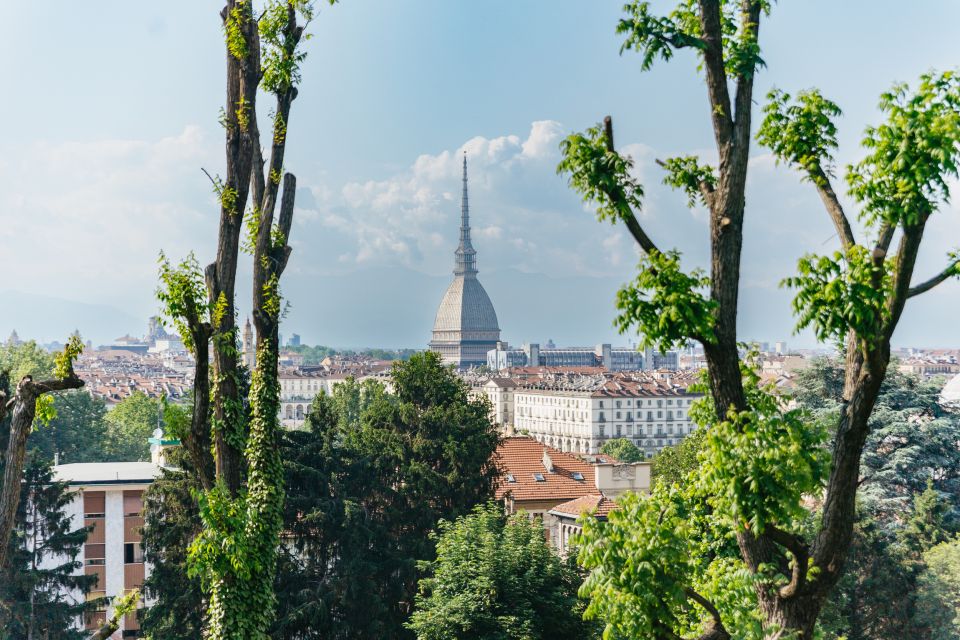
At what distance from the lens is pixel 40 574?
27.2m

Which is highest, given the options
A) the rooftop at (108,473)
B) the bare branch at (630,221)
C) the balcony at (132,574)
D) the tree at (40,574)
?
the bare branch at (630,221)

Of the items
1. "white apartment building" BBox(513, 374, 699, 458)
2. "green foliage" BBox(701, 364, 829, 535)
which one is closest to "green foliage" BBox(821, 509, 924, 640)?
"green foliage" BBox(701, 364, 829, 535)

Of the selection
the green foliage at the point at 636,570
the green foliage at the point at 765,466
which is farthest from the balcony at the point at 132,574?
the green foliage at the point at 765,466

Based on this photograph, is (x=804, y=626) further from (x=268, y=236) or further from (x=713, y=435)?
(x=268, y=236)

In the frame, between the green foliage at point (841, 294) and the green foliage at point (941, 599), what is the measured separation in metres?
24.3

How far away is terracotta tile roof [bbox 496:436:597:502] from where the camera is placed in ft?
116

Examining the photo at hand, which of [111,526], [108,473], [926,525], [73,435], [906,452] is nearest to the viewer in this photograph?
[926,525]

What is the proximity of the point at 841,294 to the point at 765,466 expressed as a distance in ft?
3.03

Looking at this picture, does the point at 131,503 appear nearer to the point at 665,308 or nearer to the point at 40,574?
the point at 40,574

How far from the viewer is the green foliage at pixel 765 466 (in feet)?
17.7

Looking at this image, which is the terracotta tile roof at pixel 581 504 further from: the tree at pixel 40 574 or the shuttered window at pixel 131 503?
the tree at pixel 40 574

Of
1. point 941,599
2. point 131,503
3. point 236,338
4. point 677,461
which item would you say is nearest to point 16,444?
point 236,338

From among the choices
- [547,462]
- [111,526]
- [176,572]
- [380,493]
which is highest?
[380,493]

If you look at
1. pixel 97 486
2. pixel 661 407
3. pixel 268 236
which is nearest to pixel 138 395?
pixel 661 407
